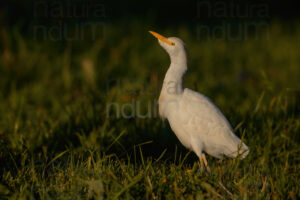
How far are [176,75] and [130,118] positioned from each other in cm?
110

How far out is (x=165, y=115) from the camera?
3070 millimetres

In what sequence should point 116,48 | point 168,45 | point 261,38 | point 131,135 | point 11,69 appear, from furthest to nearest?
point 261,38, point 116,48, point 11,69, point 131,135, point 168,45

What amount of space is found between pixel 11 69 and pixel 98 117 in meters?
2.10

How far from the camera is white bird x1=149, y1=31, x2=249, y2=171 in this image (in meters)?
2.93

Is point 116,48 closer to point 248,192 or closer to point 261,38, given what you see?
point 261,38

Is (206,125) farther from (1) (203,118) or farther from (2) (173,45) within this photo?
(2) (173,45)

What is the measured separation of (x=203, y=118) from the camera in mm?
2930

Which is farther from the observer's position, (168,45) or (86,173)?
(168,45)

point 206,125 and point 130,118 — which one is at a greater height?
point 206,125

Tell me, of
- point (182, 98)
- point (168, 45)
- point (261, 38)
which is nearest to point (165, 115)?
point (182, 98)

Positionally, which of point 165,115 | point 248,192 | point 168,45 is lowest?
point 248,192

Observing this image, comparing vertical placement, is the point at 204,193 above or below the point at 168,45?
below

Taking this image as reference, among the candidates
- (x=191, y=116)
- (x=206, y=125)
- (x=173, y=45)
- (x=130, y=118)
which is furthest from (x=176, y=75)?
(x=130, y=118)

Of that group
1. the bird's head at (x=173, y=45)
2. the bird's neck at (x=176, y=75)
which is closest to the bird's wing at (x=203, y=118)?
the bird's neck at (x=176, y=75)
